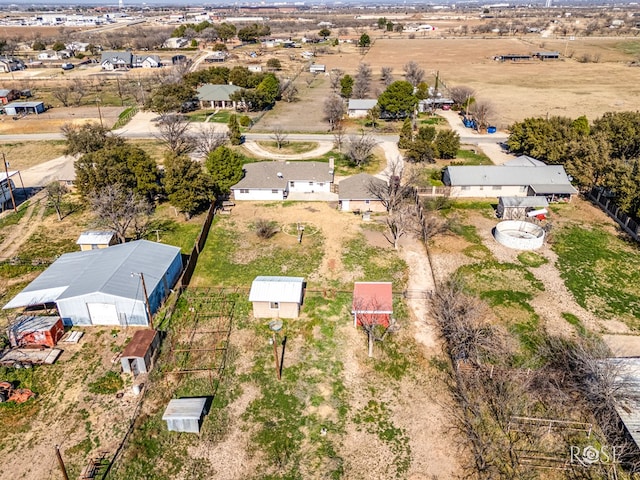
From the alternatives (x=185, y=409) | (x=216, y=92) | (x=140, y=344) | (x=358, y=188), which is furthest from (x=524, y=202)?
(x=216, y=92)

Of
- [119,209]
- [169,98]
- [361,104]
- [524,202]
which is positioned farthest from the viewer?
[361,104]

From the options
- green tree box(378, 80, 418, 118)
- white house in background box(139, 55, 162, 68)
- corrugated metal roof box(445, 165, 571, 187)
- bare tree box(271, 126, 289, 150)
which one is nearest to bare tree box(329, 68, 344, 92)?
green tree box(378, 80, 418, 118)

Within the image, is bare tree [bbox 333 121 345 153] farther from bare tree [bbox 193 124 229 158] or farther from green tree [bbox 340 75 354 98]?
green tree [bbox 340 75 354 98]

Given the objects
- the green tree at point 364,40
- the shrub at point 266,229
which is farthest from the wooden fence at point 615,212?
the green tree at point 364,40

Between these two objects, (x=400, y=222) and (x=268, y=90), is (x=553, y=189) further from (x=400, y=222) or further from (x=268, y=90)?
(x=268, y=90)

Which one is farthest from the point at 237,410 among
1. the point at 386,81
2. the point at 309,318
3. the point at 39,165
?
the point at 386,81

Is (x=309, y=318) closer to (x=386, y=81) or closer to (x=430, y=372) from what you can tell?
(x=430, y=372)

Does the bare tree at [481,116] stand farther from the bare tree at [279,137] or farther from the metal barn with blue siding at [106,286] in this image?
the metal barn with blue siding at [106,286]
